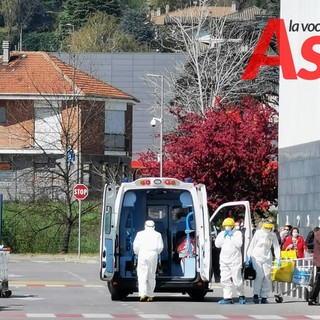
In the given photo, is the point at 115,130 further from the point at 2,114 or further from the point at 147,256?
the point at 147,256

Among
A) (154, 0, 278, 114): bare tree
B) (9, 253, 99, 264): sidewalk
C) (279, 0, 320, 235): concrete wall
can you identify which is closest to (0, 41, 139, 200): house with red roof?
(154, 0, 278, 114): bare tree

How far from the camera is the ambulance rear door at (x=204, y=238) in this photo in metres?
28.8

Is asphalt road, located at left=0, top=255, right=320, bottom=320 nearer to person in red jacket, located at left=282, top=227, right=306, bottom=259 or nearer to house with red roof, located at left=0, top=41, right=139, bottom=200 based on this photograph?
person in red jacket, located at left=282, top=227, right=306, bottom=259

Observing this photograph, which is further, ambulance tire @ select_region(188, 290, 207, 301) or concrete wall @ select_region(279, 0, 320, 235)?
concrete wall @ select_region(279, 0, 320, 235)

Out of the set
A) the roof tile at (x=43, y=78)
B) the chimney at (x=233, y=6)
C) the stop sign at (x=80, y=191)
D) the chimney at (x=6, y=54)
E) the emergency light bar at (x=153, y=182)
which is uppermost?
the chimney at (x=233, y=6)

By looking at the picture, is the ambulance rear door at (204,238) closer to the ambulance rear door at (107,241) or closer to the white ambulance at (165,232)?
the white ambulance at (165,232)

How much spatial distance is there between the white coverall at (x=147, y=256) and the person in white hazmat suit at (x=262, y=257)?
6.93 feet

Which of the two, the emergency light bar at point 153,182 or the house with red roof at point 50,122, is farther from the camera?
the house with red roof at point 50,122

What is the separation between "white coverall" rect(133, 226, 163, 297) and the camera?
28.5 m

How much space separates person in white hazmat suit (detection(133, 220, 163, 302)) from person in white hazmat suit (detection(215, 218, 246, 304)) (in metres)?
1.31

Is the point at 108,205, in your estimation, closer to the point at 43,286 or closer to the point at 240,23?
the point at 43,286

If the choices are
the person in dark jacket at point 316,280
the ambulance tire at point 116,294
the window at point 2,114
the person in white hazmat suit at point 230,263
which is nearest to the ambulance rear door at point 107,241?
the ambulance tire at point 116,294

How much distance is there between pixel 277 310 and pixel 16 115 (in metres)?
50.9

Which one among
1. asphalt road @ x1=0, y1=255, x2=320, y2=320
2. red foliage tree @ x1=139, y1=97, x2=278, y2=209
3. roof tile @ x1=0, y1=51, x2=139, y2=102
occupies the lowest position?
asphalt road @ x1=0, y1=255, x2=320, y2=320
